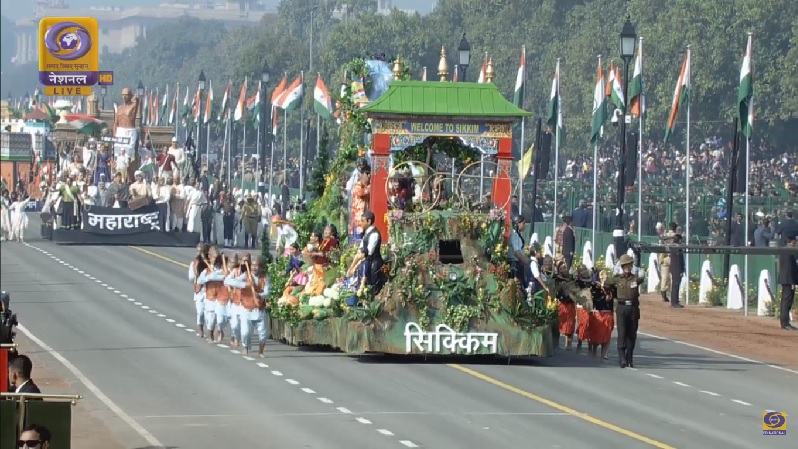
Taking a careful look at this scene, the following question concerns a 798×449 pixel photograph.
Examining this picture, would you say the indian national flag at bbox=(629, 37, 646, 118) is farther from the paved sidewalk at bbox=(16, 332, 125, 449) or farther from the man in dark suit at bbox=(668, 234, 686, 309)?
the paved sidewalk at bbox=(16, 332, 125, 449)

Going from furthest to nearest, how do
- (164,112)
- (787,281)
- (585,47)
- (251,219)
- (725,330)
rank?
1. (164,112)
2. (585,47)
3. (251,219)
4. (725,330)
5. (787,281)

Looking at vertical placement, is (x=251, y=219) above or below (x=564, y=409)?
above

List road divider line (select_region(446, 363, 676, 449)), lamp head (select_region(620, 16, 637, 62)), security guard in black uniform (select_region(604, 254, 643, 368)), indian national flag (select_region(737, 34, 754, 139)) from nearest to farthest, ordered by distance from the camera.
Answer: road divider line (select_region(446, 363, 676, 449)) < security guard in black uniform (select_region(604, 254, 643, 368)) < lamp head (select_region(620, 16, 637, 62)) < indian national flag (select_region(737, 34, 754, 139))

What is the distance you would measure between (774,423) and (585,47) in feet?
238

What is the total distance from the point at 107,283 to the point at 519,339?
16627 millimetres

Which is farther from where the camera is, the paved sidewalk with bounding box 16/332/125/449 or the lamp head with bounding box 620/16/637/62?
the lamp head with bounding box 620/16/637/62

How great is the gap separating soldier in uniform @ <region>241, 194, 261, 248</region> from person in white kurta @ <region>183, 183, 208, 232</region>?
1.29 m

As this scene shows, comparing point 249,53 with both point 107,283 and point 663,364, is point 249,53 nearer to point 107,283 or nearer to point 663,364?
point 107,283

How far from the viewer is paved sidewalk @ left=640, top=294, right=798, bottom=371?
32156 millimetres

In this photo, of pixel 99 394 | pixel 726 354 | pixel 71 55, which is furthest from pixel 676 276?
pixel 99 394

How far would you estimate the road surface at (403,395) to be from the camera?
70.0 ft

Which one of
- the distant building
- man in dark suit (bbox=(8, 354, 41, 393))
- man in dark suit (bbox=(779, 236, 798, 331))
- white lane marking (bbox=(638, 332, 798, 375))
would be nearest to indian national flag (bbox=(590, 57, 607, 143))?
man in dark suit (bbox=(779, 236, 798, 331))

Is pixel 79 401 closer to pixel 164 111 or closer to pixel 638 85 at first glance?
pixel 638 85

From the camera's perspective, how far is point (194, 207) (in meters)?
54.1
